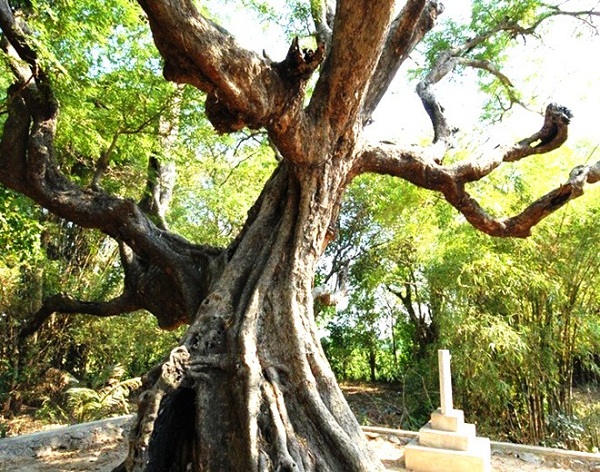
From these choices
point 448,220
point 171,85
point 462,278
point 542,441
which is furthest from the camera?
point 448,220

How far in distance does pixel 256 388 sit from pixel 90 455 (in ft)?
10.2

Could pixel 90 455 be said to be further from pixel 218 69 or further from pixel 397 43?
pixel 397 43

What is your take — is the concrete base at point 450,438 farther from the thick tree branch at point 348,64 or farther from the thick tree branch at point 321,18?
the thick tree branch at point 321,18

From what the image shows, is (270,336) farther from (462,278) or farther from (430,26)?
(462,278)

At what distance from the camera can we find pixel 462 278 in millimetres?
6320

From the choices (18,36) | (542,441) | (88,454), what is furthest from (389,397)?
(18,36)

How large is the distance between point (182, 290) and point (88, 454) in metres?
2.24

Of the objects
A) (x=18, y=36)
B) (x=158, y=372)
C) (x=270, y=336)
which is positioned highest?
(x=18, y=36)

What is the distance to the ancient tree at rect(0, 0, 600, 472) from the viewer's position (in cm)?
233

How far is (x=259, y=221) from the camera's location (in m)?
3.60

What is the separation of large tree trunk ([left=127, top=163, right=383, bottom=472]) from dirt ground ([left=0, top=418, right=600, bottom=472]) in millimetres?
2233

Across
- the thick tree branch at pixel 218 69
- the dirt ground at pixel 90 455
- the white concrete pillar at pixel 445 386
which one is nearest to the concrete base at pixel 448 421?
the white concrete pillar at pixel 445 386

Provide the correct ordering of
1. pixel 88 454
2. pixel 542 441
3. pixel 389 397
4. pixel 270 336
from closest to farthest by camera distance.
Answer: pixel 270 336 < pixel 88 454 < pixel 542 441 < pixel 389 397

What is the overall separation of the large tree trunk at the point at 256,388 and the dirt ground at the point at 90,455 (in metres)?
2.23
